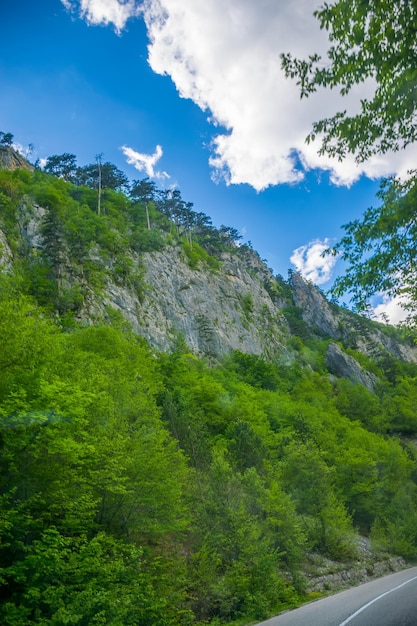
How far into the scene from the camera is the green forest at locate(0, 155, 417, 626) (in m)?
10.6

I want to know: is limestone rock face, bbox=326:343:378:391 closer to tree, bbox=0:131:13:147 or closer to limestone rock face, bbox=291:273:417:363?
limestone rock face, bbox=291:273:417:363

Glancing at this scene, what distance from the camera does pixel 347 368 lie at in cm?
8912

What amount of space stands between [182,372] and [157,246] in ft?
106

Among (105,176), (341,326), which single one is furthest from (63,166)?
(341,326)

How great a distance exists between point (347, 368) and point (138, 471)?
8150 cm

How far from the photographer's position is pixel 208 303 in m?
73.7

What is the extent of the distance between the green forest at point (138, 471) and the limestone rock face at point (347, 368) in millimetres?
25381

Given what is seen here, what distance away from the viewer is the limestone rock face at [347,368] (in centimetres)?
8762

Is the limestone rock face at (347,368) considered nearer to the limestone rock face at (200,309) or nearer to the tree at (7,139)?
the limestone rock face at (200,309)

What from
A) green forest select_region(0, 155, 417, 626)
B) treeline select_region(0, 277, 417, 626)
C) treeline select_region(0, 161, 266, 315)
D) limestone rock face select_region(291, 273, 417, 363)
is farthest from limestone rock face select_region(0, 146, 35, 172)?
limestone rock face select_region(291, 273, 417, 363)

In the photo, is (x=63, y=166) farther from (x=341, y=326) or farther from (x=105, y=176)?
(x=341, y=326)

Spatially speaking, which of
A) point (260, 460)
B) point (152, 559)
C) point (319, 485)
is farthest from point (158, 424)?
point (319, 485)

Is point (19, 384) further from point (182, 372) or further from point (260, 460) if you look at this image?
point (182, 372)

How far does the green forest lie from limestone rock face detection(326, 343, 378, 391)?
25.4 meters
